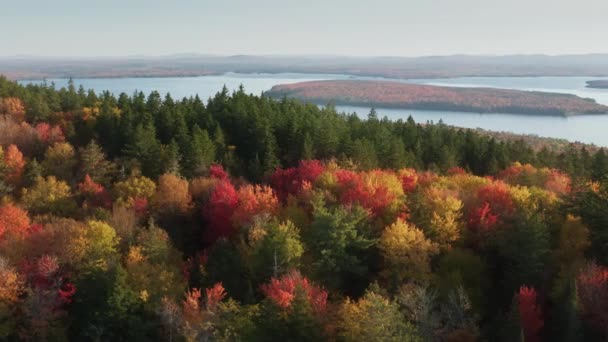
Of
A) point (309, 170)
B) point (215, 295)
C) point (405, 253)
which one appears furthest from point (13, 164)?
point (405, 253)

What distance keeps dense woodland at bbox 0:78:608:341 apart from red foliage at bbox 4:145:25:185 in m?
0.21

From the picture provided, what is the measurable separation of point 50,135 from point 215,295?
4072 cm

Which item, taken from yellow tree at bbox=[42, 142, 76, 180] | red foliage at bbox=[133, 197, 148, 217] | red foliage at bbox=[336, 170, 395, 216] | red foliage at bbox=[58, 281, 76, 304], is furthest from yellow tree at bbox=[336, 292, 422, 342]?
yellow tree at bbox=[42, 142, 76, 180]

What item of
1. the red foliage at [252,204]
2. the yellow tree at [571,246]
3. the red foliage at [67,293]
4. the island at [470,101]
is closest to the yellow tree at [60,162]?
the red foliage at [252,204]

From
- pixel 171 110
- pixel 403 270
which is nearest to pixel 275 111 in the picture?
pixel 171 110

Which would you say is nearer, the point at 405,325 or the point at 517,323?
the point at 405,325

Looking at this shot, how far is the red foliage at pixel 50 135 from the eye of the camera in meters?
65.6

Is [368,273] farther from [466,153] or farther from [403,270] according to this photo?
[466,153]

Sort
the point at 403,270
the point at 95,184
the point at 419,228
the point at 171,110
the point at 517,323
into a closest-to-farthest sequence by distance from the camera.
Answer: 1. the point at 517,323
2. the point at 403,270
3. the point at 419,228
4. the point at 95,184
5. the point at 171,110

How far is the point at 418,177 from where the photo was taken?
5694 cm

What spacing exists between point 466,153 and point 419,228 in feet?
102

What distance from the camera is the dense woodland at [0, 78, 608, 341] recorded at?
33.2 metres

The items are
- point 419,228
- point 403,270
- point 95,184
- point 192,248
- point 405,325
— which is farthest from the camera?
point 95,184

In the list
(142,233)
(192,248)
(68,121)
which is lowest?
(192,248)
